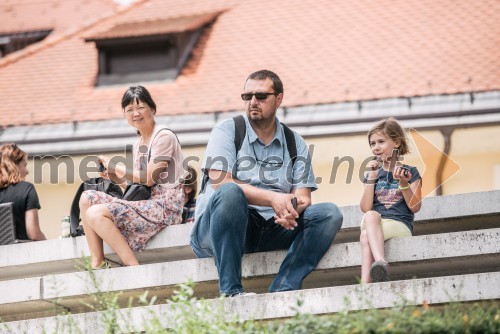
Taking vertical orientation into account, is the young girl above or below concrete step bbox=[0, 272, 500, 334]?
above

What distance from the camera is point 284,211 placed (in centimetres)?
786

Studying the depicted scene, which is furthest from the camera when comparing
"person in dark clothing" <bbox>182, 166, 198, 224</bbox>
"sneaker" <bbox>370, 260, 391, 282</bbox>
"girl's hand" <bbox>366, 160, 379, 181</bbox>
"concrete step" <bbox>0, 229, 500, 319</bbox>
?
"person in dark clothing" <bbox>182, 166, 198, 224</bbox>

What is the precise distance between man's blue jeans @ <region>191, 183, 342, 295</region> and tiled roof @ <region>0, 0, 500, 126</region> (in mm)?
6873

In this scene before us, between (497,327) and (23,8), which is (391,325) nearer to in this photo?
(497,327)

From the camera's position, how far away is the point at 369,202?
8375 mm

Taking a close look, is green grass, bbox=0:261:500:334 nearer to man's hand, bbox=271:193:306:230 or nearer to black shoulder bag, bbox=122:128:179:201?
man's hand, bbox=271:193:306:230

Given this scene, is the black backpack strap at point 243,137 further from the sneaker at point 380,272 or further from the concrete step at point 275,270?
the sneaker at point 380,272

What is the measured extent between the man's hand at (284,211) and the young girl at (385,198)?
45 centimetres

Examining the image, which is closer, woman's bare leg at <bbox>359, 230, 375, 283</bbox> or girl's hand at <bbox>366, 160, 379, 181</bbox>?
woman's bare leg at <bbox>359, 230, 375, 283</bbox>

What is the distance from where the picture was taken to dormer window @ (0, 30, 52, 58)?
18984 millimetres

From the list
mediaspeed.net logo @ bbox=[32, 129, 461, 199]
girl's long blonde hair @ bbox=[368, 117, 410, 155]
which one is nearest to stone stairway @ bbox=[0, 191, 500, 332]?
girl's long blonde hair @ bbox=[368, 117, 410, 155]

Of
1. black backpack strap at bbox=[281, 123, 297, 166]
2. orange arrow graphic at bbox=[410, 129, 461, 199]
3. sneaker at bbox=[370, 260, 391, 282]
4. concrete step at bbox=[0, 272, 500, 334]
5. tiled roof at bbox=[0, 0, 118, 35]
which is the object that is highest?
tiled roof at bbox=[0, 0, 118, 35]

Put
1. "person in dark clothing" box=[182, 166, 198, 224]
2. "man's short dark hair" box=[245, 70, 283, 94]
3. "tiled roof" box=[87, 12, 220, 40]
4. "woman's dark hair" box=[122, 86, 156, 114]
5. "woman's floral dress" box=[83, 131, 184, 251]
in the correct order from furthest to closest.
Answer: "tiled roof" box=[87, 12, 220, 40] < "person in dark clothing" box=[182, 166, 198, 224] < "woman's dark hair" box=[122, 86, 156, 114] < "woman's floral dress" box=[83, 131, 184, 251] < "man's short dark hair" box=[245, 70, 283, 94]

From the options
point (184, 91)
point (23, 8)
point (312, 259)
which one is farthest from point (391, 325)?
point (23, 8)
